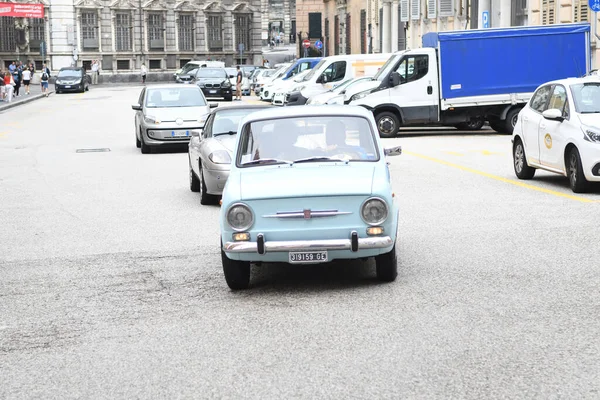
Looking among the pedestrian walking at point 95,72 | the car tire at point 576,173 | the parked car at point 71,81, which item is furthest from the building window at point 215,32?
the car tire at point 576,173

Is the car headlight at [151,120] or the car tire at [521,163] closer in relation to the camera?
the car tire at [521,163]

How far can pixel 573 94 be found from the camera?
1542 cm

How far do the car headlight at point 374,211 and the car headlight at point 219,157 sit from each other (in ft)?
19.9

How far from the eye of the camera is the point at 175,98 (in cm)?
2522

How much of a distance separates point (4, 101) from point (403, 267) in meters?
48.0

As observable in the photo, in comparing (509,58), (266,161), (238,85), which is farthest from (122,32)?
(266,161)

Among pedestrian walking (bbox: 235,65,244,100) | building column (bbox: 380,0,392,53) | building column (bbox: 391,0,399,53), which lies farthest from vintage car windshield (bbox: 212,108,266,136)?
building column (bbox: 380,0,392,53)

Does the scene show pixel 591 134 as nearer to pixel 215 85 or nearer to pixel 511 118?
pixel 511 118

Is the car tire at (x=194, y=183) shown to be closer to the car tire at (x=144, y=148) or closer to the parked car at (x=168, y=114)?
the parked car at (x=168, y=114)

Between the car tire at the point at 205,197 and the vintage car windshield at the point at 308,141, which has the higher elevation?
the vintage car windshield at the point at 308,141

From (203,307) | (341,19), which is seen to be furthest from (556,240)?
(341,19)

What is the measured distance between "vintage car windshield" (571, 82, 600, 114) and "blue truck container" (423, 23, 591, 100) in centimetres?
1210

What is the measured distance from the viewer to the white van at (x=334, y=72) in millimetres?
37594

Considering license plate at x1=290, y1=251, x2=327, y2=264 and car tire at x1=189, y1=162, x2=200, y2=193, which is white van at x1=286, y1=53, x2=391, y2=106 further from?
license plate at x1=290, y1=251, x2=327, y2=264
